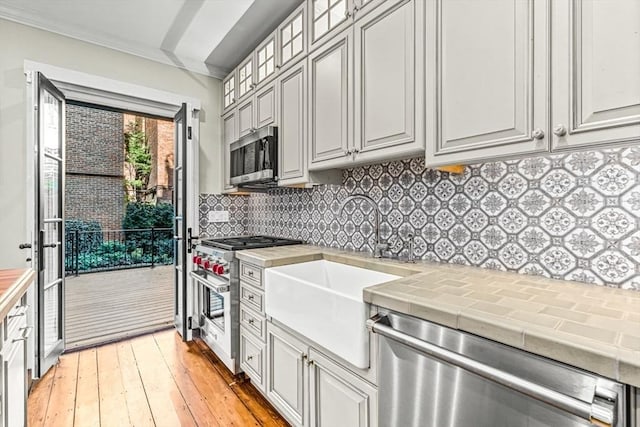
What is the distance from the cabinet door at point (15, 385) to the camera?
1.16 m

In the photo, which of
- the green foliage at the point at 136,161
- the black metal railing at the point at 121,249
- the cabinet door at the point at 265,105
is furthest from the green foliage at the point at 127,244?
the cabinet door at the point at 265,105

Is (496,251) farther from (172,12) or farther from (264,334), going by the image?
(172,12)

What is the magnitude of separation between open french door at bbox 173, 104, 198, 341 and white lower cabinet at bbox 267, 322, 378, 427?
1411 millimetres

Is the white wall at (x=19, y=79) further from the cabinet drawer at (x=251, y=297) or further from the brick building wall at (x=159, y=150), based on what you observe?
the brick building wall at (x=159, y=150)

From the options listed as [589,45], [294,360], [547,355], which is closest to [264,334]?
[294,360]

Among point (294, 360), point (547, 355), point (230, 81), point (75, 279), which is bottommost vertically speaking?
point (75, 279)

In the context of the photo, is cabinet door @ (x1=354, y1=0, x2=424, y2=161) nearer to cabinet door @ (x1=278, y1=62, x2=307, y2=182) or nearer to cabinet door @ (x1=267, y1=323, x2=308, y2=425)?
cabinet door @ (x1=278, y1=62, x2=307, y2=182)

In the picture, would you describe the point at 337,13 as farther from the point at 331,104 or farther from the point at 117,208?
the point at 117,208

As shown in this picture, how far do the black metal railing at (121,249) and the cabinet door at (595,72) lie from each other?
26.0 feet

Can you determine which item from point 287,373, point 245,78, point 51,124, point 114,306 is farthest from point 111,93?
point 114,306

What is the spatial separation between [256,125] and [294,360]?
1.84 metres

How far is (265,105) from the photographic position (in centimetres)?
252

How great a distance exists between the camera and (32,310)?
Answer: 2311 millimetres

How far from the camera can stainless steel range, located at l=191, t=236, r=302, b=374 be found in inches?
88.1
